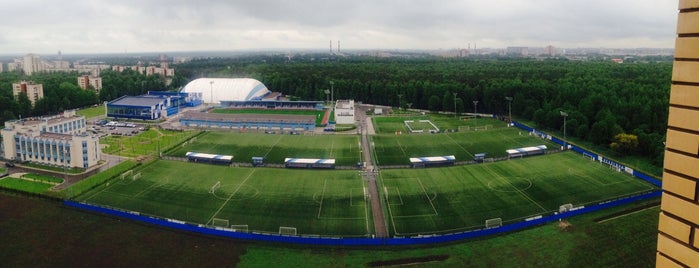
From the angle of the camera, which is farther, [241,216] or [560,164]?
[560,164]

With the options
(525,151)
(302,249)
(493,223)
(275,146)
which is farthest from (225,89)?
(493,223)

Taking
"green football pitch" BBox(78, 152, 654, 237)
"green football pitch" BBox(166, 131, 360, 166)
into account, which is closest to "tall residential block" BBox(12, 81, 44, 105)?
"green football pitch" BBox(166, 131, 360, 166)

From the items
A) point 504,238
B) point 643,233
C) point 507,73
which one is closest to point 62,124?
point 504,238

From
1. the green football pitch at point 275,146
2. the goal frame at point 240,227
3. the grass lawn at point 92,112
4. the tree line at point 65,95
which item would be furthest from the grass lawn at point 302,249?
the grass lawn at point 92,112

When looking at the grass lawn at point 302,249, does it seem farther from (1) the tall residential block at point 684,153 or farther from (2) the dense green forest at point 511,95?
(1) the tall residential block at point 684,153

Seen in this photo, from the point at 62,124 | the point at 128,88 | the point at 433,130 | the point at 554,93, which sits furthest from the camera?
the point at 128,88

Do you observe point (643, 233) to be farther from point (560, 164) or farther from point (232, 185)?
point (232, 185)

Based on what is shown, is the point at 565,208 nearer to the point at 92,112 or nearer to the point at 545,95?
the point at 545,95
